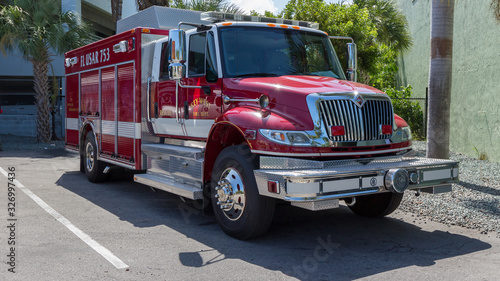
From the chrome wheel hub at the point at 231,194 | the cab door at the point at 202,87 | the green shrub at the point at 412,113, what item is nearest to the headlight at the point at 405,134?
the chrome wheel hub at the point at 231,194

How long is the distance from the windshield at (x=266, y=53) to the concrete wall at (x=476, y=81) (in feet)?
23.1

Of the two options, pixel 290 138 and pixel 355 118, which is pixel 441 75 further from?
pixel 290 138

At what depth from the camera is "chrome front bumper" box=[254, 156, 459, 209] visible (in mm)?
5125

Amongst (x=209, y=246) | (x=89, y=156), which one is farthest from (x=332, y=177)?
(x=89, y=156)

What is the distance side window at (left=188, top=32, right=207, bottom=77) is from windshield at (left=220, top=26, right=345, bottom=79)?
14.7 inches

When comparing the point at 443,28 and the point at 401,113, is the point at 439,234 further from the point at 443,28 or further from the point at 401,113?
the point at 401,113

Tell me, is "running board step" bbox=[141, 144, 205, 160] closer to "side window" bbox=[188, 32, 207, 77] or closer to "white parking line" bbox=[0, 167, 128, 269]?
"side window" bbox=[188, 32, 207, 77]

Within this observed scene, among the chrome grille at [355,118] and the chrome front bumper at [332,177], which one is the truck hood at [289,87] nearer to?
the chrome grille at [355,118]

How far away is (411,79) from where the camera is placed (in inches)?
760

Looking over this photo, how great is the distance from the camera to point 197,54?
274 inches

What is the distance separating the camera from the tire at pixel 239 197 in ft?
18.6

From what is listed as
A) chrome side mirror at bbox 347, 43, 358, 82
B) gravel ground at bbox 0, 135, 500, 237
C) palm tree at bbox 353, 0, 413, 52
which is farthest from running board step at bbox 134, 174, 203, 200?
palm tree at bbox 353, 0, 413, 52

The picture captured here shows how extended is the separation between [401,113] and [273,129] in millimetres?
12799

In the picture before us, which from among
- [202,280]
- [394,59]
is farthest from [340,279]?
[394,59]
